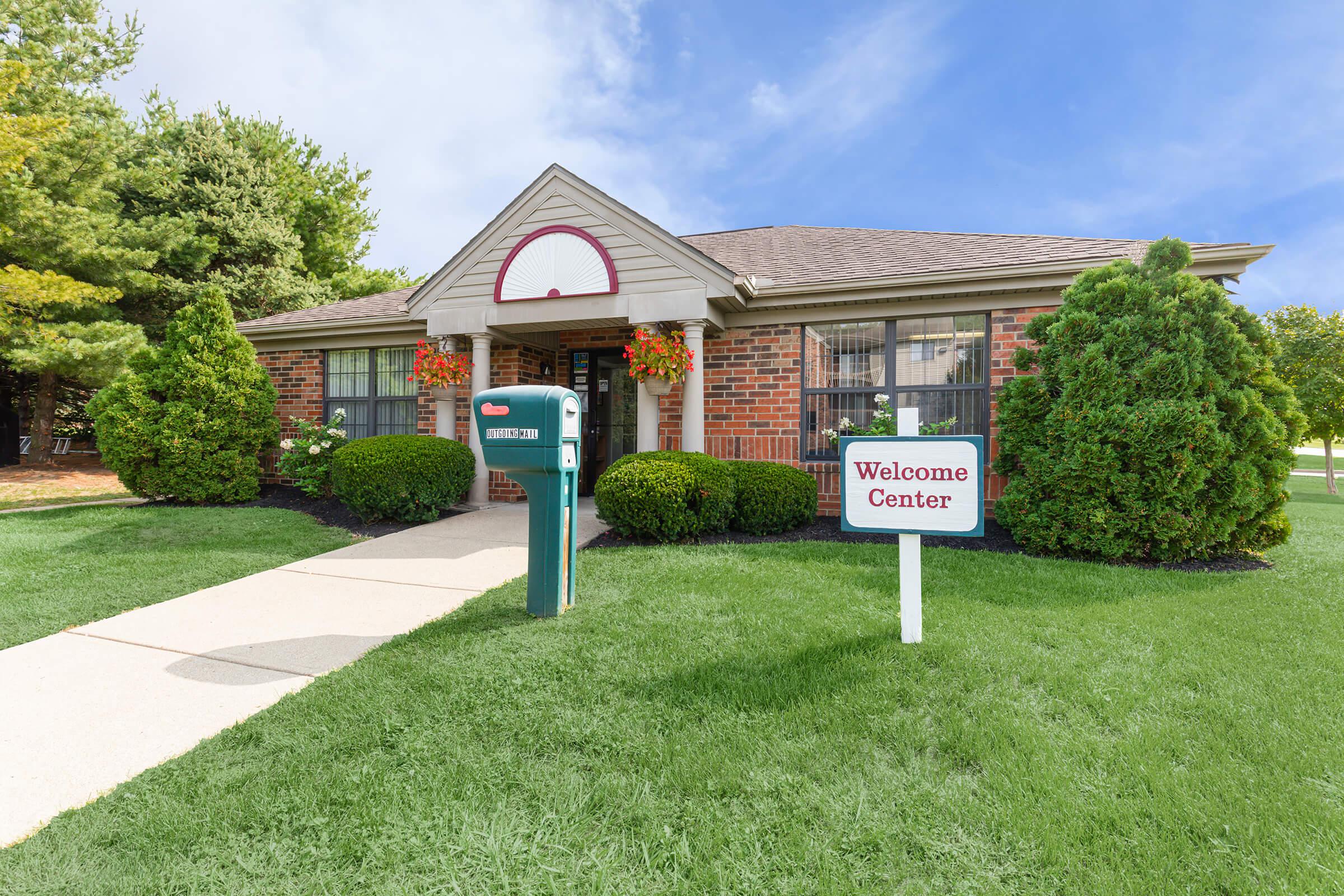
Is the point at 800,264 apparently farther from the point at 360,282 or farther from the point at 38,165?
the point at 360,282

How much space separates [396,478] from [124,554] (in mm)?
2349

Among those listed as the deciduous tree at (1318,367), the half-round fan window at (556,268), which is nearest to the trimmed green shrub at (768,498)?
the half-round fan window at (556,268)

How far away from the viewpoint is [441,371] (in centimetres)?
799

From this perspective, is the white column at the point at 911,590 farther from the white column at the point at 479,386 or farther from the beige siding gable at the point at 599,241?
the white column at the point at 479,386

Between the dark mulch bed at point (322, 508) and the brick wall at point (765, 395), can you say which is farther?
the dark mulch bed at point (322, 508)

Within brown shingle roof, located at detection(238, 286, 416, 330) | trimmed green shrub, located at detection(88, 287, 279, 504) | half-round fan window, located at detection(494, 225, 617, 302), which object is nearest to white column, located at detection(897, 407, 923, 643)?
half-round fan window, located at detection(494, 225, 617, 302)

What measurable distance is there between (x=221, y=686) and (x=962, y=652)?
3568mm

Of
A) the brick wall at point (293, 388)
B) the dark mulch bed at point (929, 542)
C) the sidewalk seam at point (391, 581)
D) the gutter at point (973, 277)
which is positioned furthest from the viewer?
the brick wall at point (293, 388)

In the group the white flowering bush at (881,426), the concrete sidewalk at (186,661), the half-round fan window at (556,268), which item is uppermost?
the half-round fan window at (556,268)

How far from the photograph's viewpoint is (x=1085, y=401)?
515cm

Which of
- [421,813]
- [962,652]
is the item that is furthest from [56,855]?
[962,652]

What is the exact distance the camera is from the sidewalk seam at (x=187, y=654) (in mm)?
3080

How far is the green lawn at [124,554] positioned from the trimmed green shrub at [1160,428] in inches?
267

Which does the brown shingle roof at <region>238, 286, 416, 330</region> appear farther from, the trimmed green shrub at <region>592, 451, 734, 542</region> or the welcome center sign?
the welcome center sign
